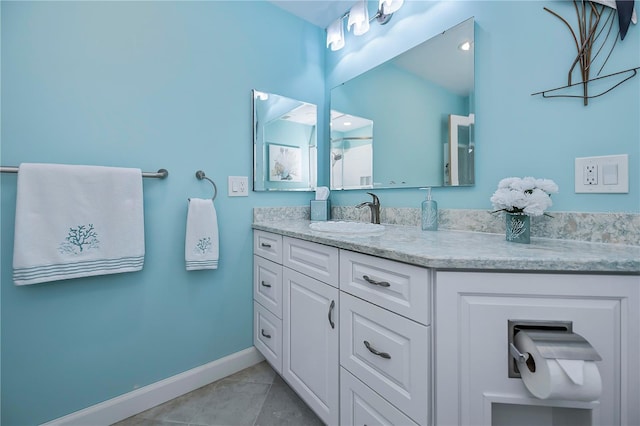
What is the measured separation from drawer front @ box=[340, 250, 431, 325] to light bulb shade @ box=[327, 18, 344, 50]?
1538 millimetres

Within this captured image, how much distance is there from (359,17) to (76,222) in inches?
72.2

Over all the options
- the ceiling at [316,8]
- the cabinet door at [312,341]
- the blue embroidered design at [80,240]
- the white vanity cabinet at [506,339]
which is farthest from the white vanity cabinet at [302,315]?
the ceiling at [316,8]

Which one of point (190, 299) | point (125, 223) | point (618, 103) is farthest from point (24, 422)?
point (618, 103)

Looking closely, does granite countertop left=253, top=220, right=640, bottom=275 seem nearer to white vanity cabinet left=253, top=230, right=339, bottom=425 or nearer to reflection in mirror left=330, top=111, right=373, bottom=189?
white vanity cabinet left=253, top=230, right=339, bottom=425

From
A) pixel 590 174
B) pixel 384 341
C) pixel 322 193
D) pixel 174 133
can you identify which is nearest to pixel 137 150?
pixel 174 133

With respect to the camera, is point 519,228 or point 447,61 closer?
point 519,228

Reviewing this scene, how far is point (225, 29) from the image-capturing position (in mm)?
1629

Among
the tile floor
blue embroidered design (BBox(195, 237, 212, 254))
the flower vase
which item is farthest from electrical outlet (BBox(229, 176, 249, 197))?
the flower vase

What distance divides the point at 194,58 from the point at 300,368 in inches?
67.1

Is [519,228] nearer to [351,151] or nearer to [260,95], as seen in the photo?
[351,151]

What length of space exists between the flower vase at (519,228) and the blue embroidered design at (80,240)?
166 centimetres

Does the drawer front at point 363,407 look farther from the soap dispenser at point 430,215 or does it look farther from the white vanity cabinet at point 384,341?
the soap dispenser at point 430,215

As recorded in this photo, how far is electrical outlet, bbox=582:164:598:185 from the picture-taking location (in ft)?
3.14

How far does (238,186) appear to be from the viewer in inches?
66.2
